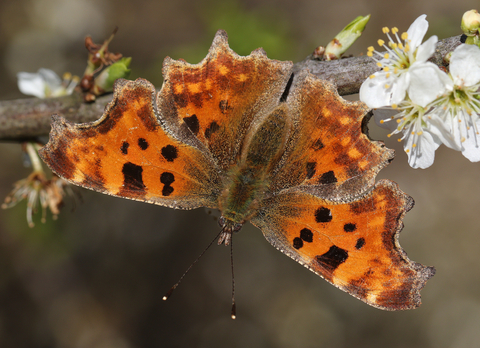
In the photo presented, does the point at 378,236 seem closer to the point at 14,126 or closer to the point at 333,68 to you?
the point at 333,68

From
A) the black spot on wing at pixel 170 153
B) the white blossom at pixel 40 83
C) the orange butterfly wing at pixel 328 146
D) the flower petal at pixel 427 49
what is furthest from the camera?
the white blossom at pixel 40 83

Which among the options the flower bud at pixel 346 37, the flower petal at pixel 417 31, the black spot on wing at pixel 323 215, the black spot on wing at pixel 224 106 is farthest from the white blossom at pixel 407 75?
the black spot on wing at pixel 224 106

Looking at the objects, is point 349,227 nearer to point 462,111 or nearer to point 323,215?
point 323,215

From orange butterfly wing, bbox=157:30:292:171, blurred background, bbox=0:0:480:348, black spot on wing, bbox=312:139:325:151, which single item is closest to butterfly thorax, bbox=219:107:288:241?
orange butterfly wing, bbox=157:30:292:171

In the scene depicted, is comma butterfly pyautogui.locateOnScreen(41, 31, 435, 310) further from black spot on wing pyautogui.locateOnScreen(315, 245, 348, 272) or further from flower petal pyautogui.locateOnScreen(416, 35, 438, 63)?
flower petal pyautogui.locateOnScreen(416, 35, 438, 63)

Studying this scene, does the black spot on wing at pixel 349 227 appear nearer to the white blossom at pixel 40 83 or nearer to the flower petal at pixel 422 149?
the flower petal at pixel 422 149

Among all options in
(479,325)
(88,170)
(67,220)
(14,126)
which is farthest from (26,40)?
(479,325)

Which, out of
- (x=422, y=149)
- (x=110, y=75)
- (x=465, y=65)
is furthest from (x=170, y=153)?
(x=465, y=65)
